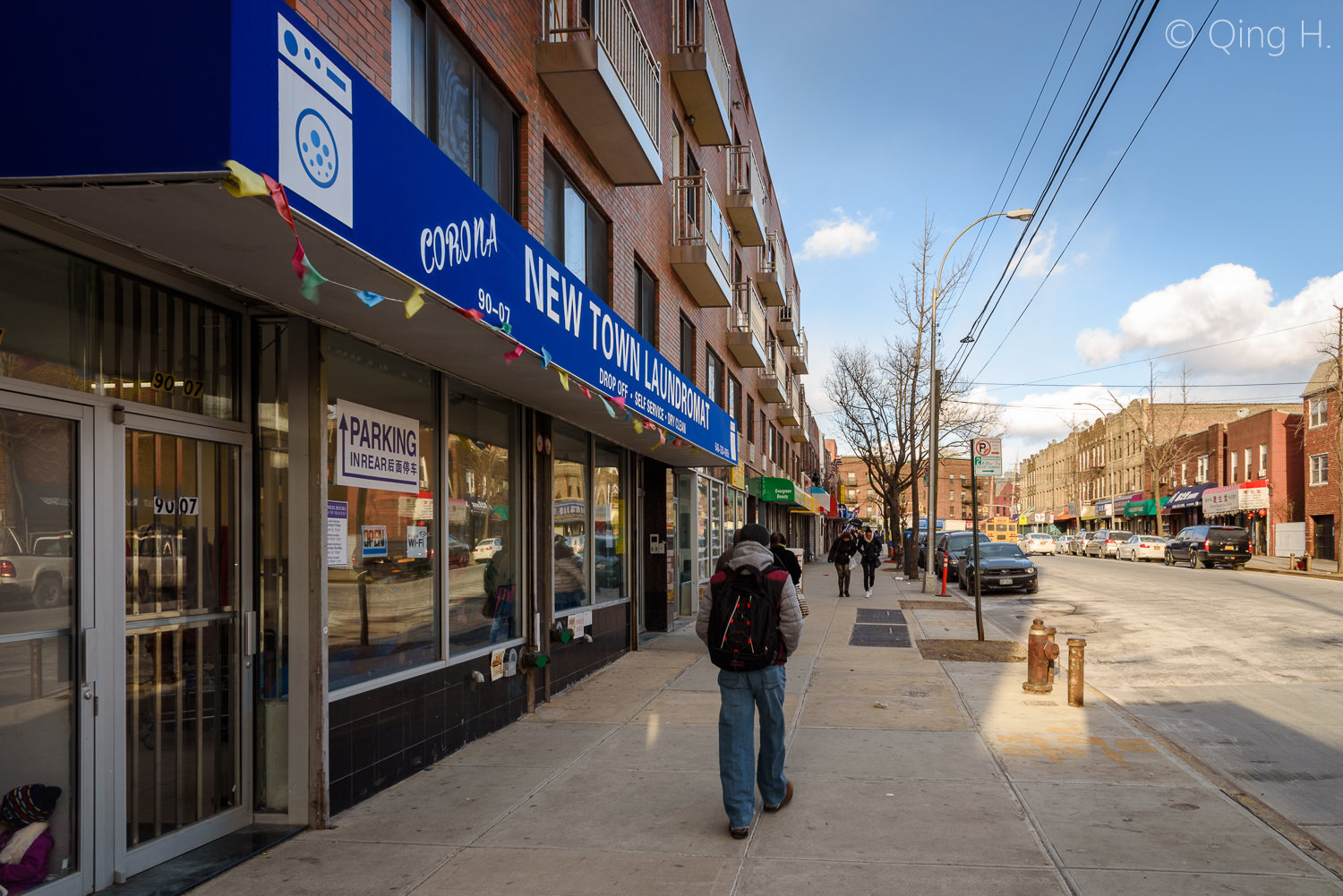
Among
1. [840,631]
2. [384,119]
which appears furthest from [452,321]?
[840,631]

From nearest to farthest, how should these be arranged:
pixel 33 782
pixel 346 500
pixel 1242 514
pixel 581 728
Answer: pixel 33 782 < pixel 346 500 < pixel 581 728 < pixel 1242 514

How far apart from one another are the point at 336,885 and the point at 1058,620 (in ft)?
50.0

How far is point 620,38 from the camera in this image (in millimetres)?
10906

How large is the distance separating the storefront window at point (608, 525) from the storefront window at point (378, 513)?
4.65 meters

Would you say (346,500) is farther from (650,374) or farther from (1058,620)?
(1058,620)

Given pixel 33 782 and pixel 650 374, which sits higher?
pixel 650 374

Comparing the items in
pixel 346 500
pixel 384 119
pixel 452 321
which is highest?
pixel 384 119

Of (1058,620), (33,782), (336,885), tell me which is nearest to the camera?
(33,782)

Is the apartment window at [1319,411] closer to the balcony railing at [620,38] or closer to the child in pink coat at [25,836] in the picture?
the balcony railing at [620,38]

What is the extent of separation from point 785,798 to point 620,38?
28.2 feet

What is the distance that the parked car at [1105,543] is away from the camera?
4663cm

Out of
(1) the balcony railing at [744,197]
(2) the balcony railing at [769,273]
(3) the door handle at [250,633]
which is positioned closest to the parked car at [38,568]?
(3) the door handle at [250,633]

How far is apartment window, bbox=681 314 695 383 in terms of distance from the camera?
1738 centimetres

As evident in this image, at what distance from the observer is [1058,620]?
56.4ft
